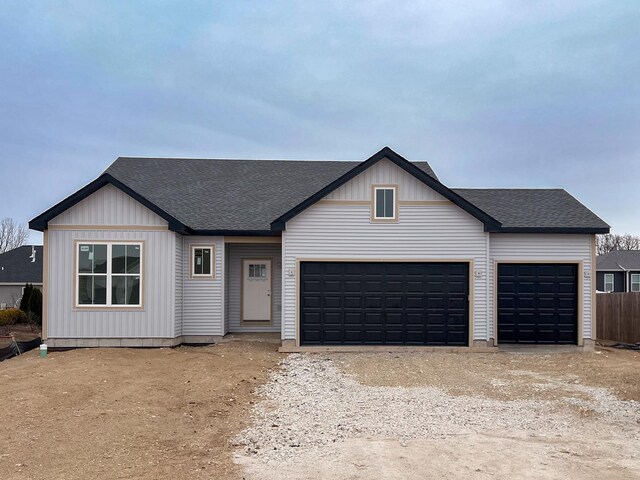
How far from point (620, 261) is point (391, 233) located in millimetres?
28438

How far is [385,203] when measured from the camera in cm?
1427

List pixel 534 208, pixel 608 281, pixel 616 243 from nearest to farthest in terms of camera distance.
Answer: pixel 534 208 → pixel 608 281 → pixel 616 243

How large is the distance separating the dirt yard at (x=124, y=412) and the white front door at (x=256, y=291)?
12.5ft

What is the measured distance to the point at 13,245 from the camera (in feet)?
202

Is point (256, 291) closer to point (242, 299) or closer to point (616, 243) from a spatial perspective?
point (242, 299)

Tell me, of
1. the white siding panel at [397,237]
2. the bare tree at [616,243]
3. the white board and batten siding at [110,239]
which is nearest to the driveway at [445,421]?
the white siding panel at [397,237]

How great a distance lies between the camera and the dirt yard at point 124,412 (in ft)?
18.7

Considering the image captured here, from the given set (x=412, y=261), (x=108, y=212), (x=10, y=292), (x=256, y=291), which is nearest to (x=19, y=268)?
(x=10, y=292)

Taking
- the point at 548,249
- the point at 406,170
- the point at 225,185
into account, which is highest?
the point at 225,185

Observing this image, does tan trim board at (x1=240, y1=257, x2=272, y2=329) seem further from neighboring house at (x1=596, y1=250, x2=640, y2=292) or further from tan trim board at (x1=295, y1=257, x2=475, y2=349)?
neighboring house at (x1=596, y1=250, x2=640, y2=292)

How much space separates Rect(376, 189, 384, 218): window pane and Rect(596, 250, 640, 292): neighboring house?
89.8 feet

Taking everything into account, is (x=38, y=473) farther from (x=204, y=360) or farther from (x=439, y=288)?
(x=439, y=288)

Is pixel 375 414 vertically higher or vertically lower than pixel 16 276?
lower

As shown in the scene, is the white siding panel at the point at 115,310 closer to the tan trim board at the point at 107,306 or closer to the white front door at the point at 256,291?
the tan trim board at the point at 107,306
